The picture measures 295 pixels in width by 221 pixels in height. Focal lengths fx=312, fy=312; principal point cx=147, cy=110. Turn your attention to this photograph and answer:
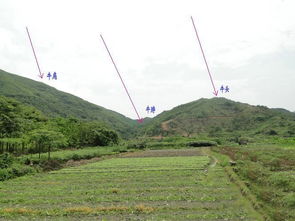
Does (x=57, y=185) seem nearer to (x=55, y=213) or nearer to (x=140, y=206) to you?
(x=55, y=213)

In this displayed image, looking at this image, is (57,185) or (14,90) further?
(14,90)

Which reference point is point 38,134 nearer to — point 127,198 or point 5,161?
point 5,161

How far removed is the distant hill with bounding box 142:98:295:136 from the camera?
101 meters

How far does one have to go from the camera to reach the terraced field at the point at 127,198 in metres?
13.9

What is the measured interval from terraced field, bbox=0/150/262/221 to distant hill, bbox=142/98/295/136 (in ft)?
259

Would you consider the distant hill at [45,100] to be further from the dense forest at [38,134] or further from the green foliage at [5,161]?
the green foliage at [5,161]

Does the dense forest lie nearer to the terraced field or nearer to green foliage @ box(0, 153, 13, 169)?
green foliage @ box(0, 153, 13, 169)

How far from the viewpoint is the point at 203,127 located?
115625 millimetres

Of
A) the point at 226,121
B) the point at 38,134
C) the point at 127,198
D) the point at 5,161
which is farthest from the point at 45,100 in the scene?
the point at 127,198

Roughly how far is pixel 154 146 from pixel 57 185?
164ft

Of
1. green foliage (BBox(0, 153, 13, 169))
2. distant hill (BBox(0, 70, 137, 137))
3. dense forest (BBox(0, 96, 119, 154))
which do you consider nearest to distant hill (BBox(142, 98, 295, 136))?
distant hill (BBox(0, 70, 137, 137))

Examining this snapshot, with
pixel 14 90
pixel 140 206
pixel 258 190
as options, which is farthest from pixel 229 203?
pixel 14 90

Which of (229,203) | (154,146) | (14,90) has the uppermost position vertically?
(14,90)

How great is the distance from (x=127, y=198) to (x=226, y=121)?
106 metres
